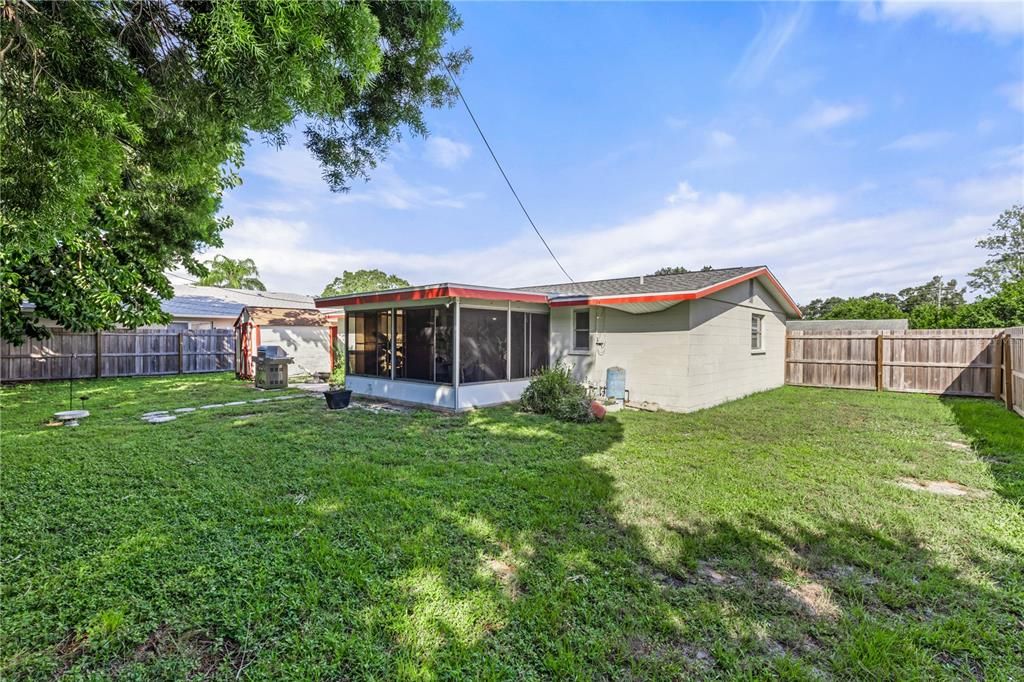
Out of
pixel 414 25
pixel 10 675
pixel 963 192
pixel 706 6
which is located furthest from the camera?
pixel 963 192

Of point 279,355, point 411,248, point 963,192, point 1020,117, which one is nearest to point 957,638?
point 1020,117

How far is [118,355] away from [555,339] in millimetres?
13611

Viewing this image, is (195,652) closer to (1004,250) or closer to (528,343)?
(528,343)

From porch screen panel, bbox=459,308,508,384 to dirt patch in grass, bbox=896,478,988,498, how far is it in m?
6.35

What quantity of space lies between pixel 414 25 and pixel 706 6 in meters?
6.00

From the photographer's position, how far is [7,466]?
4781mm

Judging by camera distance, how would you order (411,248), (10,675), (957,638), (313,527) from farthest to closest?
1. (411,248)
2. (313,527)
3. (957,638)
4. (10,675)

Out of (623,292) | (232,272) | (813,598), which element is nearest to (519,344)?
(623,292)

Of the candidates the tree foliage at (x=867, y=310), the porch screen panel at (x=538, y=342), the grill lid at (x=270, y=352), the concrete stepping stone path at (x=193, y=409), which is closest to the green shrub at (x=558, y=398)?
the porch screen panel at (x=538, y=342)

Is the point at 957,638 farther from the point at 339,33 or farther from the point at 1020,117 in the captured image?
the point at 1020,117

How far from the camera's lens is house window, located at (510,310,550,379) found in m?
9.51

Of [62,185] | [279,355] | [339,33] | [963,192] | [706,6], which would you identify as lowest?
[279,355]

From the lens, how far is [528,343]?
9.84 meters

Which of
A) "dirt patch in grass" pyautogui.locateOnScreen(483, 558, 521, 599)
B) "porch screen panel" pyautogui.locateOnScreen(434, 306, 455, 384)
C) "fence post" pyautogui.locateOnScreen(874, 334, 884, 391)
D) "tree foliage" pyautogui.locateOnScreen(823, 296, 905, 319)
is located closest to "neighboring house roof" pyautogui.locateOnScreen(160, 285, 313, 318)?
"porch screen panel" pyautogui.locateOnScreen(434, 306, 455, 384)
